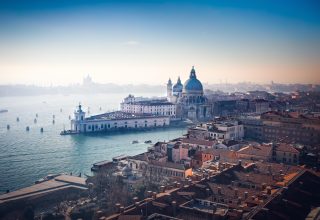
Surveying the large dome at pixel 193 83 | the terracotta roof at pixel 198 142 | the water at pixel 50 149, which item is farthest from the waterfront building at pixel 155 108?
the terracotta roof at pixel 198 142

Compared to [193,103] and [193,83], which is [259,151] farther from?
[193,83]

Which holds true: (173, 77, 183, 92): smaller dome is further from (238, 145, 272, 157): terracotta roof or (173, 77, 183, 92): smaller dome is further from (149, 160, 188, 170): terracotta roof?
(149, 160, 188, 170): terracotta roof

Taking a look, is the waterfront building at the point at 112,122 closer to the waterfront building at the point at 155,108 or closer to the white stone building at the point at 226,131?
the waterfront building at the point at 155,108

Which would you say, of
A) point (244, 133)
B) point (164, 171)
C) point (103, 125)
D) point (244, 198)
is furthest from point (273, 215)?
point (103, 125)

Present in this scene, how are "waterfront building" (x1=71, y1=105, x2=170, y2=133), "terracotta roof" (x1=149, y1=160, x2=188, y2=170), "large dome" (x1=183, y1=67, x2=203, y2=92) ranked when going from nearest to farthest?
"terracotta roof" (x1=149, y1=160, x2=188, y2=170), "waterfront building" (x1=71, y1=105, x2=170, y2=133), "large dome" (x1=183, y1=67, x2=203, y2=92)

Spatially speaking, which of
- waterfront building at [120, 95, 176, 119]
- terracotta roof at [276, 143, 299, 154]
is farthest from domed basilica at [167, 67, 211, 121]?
terracotta roof at [276, 143, 299, 154]

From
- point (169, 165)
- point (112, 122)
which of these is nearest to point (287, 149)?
point (169, 165)

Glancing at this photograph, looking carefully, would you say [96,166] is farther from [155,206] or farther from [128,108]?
[128,108]
